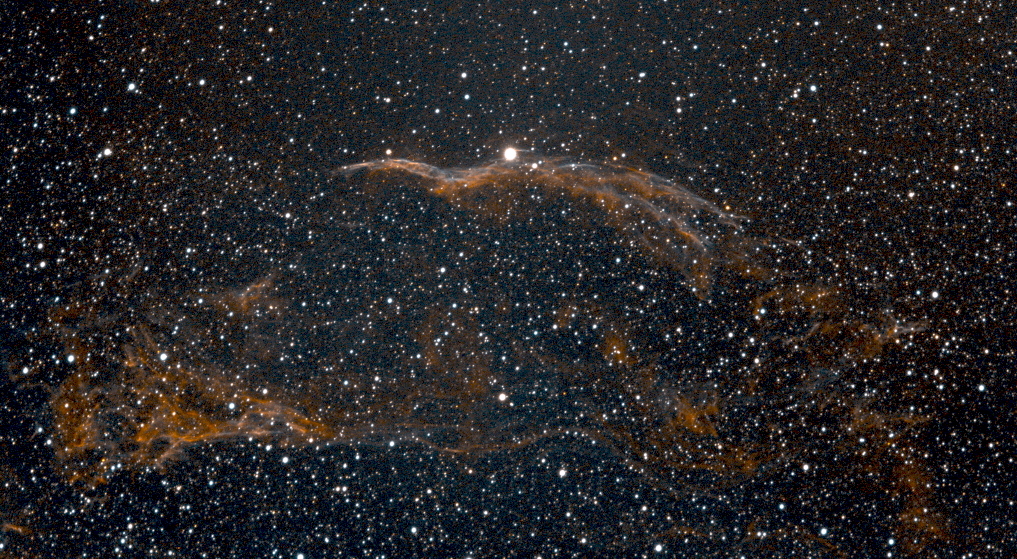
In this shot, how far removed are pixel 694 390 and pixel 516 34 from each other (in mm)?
625

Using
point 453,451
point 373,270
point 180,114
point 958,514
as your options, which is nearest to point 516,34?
point 373,270

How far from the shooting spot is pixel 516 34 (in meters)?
0.91

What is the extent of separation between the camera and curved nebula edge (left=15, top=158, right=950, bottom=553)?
2.83 ft

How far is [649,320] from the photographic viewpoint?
0.88 m

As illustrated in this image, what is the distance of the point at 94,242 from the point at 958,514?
1395mm

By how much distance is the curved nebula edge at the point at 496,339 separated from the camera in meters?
0.86

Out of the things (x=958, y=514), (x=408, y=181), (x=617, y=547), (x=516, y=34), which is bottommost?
(x=617, y=547)

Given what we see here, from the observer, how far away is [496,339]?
2.89 feet

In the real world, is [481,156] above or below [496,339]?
above

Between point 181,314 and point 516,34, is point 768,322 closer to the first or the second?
point 516,34

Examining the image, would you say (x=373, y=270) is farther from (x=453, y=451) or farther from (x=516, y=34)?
(x=516, y=34)

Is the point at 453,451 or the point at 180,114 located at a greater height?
the point at 180,114

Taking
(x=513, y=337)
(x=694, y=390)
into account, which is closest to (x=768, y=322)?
(x=694, y=390)

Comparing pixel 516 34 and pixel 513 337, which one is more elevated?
pixel 516 34
